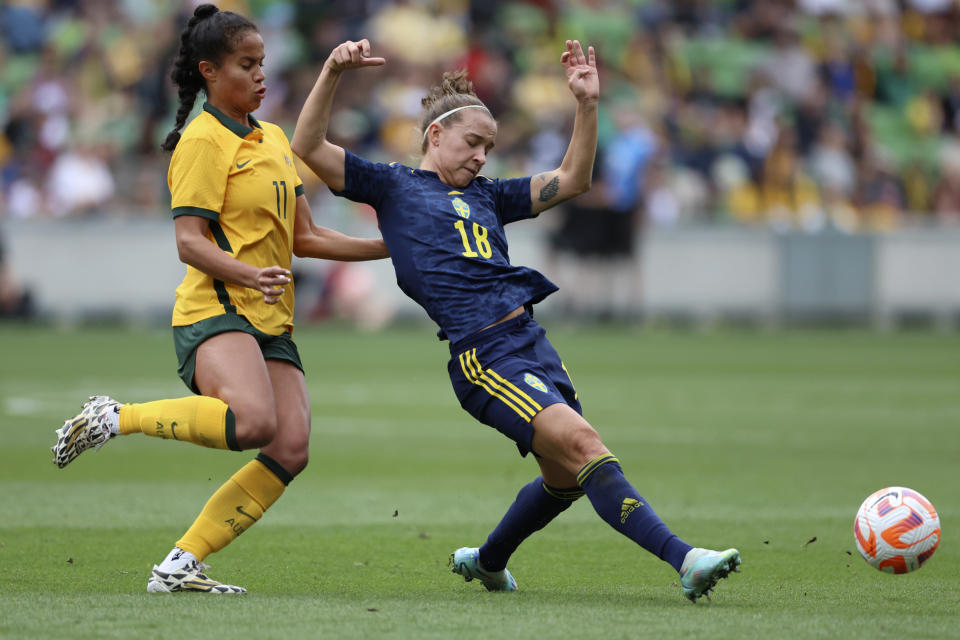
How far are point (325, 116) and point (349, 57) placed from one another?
0.26 m

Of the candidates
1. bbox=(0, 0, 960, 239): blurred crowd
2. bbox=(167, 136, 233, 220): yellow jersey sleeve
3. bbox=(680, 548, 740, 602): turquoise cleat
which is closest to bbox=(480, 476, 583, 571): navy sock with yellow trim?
bbox=(680, 548, 740, 602): turquoise cleat

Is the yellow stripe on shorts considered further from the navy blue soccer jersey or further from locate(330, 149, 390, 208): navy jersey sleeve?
locate(330, 149, 390, 208): navy jersey sleeve

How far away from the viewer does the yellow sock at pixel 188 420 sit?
17.4 ft

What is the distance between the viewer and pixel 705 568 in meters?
4.82

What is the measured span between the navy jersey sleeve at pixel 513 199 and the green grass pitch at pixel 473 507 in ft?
4.97

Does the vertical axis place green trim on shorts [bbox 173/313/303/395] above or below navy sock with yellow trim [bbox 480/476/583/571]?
above

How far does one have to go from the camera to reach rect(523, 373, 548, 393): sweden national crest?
5.33 meters

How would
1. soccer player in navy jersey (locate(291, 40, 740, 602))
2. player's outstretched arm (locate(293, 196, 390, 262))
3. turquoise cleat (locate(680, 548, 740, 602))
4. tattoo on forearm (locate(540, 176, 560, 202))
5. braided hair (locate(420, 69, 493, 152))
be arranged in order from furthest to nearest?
player's outstretched arm (locate(293, 196, 390, 262))
tattoo on forearm (locate(540, 176, 560, 202))
braided hair (locate(420, 69, 493, 152))
soccer player in navy jersey (locate(291, 40, 740, 602))
turquoise cleat (locate(680, 548, 740, 602))

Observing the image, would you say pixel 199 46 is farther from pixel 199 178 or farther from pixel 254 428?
pixel 254 428

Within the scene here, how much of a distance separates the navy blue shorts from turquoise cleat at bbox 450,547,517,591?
0.57m

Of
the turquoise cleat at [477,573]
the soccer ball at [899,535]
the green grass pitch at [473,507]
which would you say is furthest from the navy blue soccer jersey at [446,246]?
the soccer ball at [899,535]

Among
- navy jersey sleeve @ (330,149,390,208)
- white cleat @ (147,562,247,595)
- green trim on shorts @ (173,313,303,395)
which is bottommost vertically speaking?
white cleat @ (147,562,247,595)

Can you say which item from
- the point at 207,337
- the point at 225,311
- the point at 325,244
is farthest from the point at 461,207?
the point at 207,337

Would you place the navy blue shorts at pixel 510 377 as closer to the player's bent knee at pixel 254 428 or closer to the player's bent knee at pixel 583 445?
the player's bent knee at pixel 583 445
